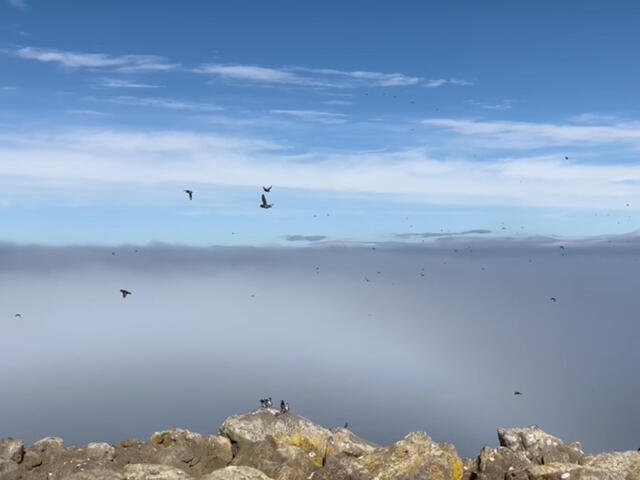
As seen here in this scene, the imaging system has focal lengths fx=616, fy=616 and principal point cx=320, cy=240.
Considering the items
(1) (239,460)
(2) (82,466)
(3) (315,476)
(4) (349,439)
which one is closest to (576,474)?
(3) (315,476)

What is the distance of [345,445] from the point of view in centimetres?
3991

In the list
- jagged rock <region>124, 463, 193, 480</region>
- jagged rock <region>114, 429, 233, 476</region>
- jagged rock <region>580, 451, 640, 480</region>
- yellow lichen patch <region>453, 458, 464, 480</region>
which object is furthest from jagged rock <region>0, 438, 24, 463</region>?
jagged rock <region>580, 451, 640, 480</region>

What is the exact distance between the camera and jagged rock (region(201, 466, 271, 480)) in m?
30.7

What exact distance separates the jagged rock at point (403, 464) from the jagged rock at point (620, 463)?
8048 millimetres

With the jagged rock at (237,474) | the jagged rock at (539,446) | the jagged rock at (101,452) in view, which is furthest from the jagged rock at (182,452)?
the jagged rock at (539,446)

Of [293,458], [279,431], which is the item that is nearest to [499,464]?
[293,458]

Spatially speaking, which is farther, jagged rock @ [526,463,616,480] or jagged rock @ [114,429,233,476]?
jagged rock @ [114,429,233,476]

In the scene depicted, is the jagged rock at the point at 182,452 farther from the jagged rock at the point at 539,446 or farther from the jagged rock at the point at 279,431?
the jagged rock at the point at 539,446

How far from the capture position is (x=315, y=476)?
107ft

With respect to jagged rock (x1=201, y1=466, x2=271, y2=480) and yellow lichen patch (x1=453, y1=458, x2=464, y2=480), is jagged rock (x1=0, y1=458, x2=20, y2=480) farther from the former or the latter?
yellow lichen patch (x1=453, y1=458, x2=464, y2=480)

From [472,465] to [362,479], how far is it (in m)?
8.12

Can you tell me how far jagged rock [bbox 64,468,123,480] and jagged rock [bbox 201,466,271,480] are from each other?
467 cm

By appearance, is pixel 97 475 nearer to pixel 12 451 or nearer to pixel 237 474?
pixel 237 474

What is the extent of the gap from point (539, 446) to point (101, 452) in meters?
27.2
